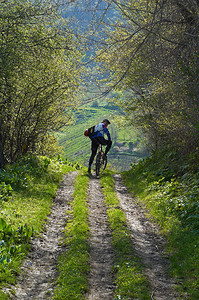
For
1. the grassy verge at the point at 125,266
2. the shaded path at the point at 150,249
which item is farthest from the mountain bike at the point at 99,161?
the grassy verge at the point at 125,266

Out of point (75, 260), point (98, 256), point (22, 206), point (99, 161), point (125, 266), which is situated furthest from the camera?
point (99, 161)

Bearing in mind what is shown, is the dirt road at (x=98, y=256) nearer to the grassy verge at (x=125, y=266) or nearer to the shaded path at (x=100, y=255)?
the shaded path at (x=100, y=255)

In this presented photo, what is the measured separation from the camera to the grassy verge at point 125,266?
251 inches

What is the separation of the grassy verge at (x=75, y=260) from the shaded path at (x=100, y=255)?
0.62ft

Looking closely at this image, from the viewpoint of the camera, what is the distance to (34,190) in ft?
45.7

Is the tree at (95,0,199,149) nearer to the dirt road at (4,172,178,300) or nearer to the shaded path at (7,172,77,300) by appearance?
the dirt road at (4,172,178,300)

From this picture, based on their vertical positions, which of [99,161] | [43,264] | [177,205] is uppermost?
[99,161]

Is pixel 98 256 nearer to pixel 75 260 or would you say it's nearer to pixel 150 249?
pixel 75 260

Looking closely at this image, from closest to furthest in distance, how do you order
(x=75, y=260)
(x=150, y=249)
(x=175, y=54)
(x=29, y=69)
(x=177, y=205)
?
(x=75, y=260) < (x=150, y=249) < (x=177, y=205) < (x=175, y=54) < (x=29, y=69)

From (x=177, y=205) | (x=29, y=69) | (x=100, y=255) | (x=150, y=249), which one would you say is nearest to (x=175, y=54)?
(x=177, y=205)

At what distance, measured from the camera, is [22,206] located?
11430 mm

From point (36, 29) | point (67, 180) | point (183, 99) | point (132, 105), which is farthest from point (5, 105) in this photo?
point (132, 105)

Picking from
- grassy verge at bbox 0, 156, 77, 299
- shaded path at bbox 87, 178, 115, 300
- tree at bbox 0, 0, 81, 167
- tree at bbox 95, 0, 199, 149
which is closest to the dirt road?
shaded path at bbox 87, 178, 115, 300

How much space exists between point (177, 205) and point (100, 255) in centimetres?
411
